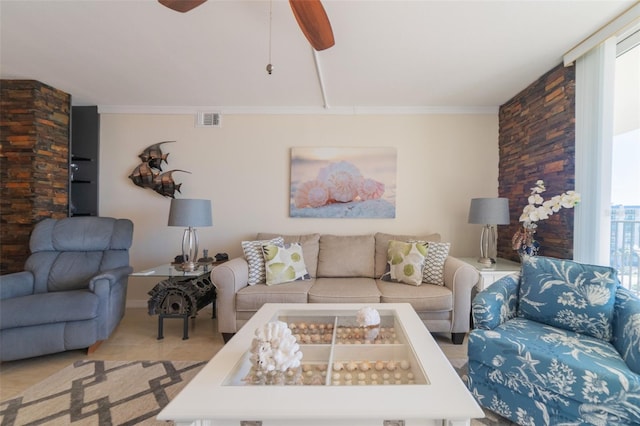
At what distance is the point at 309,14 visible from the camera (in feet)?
4.34

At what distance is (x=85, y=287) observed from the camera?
2496 millimetres

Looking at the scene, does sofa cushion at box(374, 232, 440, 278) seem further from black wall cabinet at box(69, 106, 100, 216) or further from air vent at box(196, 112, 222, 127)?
black wall cabinet at box(69, 106, 100, 216)

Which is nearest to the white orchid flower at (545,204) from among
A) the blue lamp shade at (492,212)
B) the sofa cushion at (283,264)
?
the blue lamp shade at (492,212)

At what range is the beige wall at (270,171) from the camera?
3219 millimetres

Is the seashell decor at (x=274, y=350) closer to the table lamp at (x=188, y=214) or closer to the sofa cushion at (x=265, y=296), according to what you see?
the sofa cushion at (x=265, y=296)

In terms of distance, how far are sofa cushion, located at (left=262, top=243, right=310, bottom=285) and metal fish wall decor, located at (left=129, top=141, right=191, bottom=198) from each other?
1492mm

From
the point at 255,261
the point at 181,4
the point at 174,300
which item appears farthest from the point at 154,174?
the point at 181,4

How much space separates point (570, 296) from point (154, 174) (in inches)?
155

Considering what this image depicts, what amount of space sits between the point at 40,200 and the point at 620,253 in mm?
5422

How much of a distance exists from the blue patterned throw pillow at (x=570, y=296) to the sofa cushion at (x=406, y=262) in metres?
0.83

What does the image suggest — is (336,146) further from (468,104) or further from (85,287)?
(85,287)

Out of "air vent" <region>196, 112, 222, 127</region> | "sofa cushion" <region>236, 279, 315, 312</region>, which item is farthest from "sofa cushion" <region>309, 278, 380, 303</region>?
Result: "air vent" <region>196, 112, 222, 127</region>

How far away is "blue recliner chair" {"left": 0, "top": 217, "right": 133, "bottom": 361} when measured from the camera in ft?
6.52

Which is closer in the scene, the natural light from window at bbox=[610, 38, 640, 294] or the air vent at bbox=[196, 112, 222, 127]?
the natural light from window at bbox=[610, 38, 640, 294]
